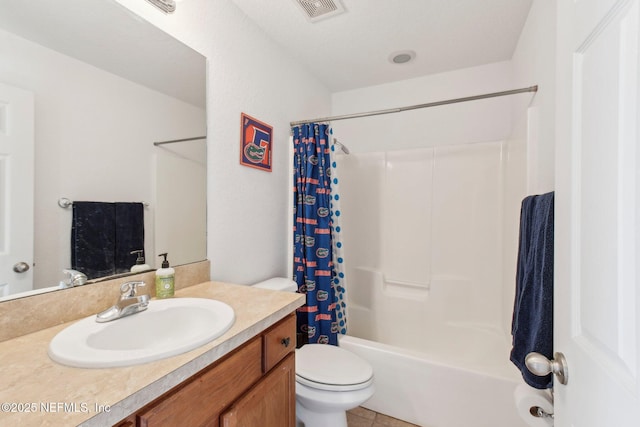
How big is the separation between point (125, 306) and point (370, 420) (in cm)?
147

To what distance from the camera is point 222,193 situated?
1.43 m

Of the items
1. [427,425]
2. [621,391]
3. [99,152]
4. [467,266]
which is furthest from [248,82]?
[427,425]

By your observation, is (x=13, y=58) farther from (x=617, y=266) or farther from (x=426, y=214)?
(x=426, y=214)

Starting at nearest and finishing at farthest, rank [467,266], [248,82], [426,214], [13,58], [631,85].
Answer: [631,85] → [13,58] → [248,82] → [467,266] → [426,214]

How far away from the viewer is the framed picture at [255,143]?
1542mm

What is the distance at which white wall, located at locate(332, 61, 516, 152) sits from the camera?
2.17 metres

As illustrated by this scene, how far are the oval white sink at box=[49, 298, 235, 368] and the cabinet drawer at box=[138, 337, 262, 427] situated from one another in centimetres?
8

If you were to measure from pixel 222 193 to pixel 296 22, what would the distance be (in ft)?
3.79

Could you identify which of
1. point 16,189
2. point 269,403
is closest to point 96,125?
point 16,189

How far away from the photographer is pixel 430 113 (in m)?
2.36

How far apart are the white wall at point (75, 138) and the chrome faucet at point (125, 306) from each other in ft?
0.63

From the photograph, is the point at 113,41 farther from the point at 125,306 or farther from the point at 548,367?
the point at 548,367

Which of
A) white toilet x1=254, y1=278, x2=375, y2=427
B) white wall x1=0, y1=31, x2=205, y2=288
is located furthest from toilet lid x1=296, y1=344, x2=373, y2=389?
white wall x1=0, y1=31, x2=205, y2=288

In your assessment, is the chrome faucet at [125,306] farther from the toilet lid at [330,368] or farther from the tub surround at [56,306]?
the toilet lid at [330,368]
